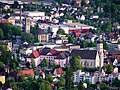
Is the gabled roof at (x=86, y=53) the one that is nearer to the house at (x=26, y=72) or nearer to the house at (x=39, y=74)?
the house at (x=39, y=74)

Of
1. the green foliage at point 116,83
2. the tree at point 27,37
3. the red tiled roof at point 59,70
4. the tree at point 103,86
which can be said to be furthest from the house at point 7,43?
the tree at point 103,86

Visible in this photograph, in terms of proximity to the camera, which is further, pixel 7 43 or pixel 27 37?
pixel 27 37

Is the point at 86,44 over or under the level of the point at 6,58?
under

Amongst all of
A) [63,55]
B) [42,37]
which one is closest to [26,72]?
[63,55]

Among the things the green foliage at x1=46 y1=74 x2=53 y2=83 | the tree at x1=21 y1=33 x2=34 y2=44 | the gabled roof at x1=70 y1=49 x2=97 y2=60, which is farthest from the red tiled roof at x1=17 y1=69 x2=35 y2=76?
→ the tree at x1=21 y1=33 x2=34 y2=44

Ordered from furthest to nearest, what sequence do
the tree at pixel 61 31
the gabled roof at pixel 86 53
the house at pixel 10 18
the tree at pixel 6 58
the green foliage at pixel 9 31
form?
the house at pixel 10 18, the tree at pixel 61 31, the green foliage at pixel 9 31, the gabled roof at pixel 86 53, the tree at pixel 6 58

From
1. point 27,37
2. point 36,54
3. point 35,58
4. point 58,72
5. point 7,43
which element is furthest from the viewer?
point 27,37

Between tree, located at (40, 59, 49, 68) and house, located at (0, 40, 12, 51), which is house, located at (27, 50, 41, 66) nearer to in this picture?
tree, located at (40, 59, 49, 68)

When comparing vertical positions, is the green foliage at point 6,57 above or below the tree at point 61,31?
above

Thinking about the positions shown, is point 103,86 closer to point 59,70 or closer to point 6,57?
point 59,70
